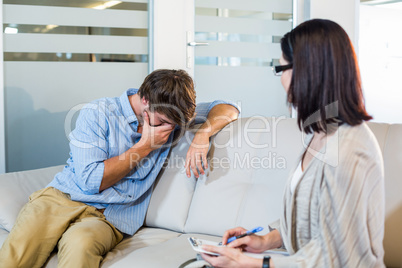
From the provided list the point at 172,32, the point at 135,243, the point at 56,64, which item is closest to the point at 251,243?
the point at 135,243

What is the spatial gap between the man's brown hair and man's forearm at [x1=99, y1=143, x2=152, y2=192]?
182 millimetres

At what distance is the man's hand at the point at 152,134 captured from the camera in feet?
6.35

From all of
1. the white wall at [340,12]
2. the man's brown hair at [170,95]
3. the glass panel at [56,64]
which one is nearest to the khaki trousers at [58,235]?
the man's brown hair at [170,95]

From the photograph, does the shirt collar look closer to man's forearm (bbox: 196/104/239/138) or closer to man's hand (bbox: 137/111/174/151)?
man's hand (bbox: 137/111/174/151)

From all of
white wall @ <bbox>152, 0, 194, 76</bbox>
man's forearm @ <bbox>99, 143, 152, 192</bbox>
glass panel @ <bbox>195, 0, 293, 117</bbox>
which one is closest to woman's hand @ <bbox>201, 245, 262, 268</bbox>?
man's forearm @ <bbox>99, 143, 152, 192</bbox>

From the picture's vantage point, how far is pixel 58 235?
177cm

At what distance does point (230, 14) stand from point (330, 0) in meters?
0.85

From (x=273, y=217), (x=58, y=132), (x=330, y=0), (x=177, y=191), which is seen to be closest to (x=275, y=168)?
(x=273, y=217)

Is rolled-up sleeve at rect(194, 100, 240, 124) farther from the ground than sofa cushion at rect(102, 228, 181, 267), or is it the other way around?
rolled-up sleeve at rect(194, 100, 240, 124)

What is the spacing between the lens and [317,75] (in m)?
1.19

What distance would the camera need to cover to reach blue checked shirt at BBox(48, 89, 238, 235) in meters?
1.89

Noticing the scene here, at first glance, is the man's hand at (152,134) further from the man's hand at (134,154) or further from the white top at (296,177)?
the white top at (296,177)

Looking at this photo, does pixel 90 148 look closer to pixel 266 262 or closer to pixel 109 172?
pixel 109 172

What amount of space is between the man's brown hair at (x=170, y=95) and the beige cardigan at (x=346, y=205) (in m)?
0.80
